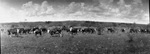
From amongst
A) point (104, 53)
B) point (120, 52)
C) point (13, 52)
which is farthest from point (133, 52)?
point (13, 52)

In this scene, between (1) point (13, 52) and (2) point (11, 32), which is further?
(2) point (11, 32)

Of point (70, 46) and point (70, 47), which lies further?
point (70, 46)

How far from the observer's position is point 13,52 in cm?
1655

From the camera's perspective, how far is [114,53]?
57.3ft

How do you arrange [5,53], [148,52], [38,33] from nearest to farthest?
[5,53] → [148,52] → [38,33]

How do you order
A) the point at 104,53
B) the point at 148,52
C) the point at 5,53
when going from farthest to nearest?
the point at 148,52
the point at 104,53
the point at 5,53

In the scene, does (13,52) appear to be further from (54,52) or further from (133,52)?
(133,52)

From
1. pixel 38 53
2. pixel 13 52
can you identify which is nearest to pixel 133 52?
pixel 38 53

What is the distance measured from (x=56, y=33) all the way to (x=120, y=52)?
58.0 ft

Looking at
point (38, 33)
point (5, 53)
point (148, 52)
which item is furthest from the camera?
point (38, 33)

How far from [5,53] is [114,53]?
363 inches

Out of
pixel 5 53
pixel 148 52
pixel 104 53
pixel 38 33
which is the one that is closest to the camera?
pixel 5 53

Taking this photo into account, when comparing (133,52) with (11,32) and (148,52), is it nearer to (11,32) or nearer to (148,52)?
(148,52)

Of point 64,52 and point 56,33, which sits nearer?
point 64,52
